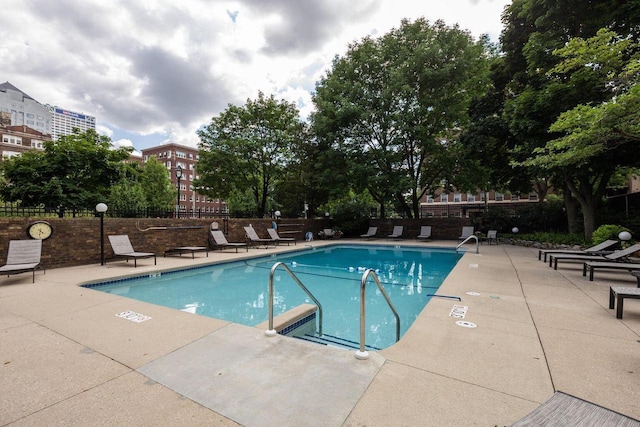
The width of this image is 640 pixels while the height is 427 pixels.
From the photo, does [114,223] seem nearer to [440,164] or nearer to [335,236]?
[335,236]

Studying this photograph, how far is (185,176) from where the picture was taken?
243 ft

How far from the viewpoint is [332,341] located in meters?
4.34

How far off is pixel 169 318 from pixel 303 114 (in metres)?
21.6

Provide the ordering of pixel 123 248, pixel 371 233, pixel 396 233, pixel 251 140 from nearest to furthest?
pixel 123 248, pixel 396 233, pixel 371 233, pixel 251 140

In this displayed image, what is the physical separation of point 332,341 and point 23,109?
134 m

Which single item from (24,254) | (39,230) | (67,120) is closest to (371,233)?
(39,230)

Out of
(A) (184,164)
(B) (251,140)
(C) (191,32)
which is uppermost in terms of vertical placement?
(A) (184,164)

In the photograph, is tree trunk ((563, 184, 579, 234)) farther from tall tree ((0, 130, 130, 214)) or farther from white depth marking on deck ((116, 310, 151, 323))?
tall tree ((0, 130, 130, 214))

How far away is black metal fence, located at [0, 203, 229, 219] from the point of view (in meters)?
8.13

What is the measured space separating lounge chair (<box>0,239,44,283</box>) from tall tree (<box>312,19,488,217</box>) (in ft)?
51.0

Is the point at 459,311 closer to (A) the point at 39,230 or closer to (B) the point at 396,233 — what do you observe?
(A) the point at 39,230

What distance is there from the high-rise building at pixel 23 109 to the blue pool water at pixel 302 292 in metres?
117

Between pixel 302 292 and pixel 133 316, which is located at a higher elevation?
pixel 133 316

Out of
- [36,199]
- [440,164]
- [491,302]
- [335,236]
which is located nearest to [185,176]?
[36,199]
